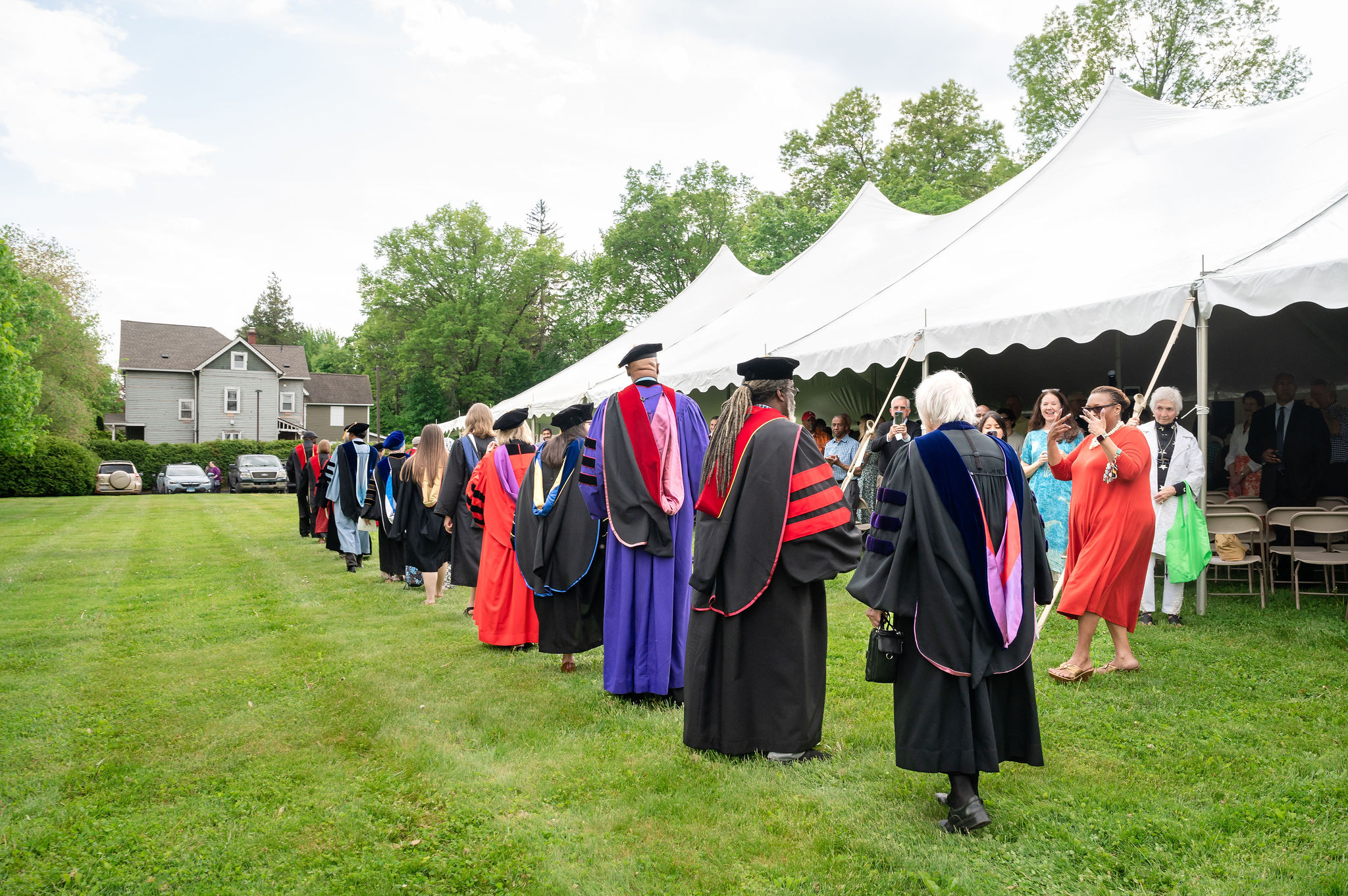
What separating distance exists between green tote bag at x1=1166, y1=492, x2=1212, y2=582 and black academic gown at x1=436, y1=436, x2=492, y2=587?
217 inches

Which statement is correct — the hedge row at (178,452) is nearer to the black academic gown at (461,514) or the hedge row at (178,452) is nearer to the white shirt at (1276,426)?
the black academic gown at (461,514)

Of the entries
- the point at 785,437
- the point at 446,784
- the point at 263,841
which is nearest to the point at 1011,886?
the point at 785,437

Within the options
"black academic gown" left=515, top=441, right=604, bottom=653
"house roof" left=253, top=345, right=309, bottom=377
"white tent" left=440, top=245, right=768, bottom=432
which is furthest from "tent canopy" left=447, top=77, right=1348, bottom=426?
"house roof" left=253, top=345, right=309, bottom=377

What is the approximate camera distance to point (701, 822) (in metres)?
3.54

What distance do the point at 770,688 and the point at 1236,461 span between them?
7.35 metres

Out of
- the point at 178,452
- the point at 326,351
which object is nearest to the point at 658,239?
the point at 178,452

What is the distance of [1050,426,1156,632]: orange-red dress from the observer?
523 cm

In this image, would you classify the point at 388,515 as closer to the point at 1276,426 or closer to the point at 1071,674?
the point at 1071,674

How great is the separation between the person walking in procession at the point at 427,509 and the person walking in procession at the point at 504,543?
1.97 meters

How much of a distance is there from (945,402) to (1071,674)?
2.59m

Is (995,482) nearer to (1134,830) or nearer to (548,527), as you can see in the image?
(1134,830)

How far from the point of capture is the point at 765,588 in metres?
4.07

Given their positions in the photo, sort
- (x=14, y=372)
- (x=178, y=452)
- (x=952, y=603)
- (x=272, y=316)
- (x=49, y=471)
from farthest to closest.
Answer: (x=272, y=316) < (x=178, y=452) < (x=49, y=471) < (x=14, y=372) < (x=952, y=603)

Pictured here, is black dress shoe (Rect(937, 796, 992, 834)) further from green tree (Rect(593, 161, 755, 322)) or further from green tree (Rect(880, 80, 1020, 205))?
green tree (Rect(593, 161, 755, 322))
